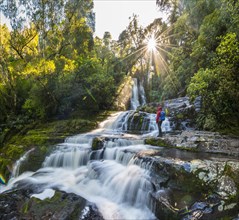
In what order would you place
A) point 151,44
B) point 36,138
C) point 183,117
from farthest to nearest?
point 151,44, point 183,117, point 36,138

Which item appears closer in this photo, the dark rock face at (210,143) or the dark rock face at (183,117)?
the dark rock face at (210,143)

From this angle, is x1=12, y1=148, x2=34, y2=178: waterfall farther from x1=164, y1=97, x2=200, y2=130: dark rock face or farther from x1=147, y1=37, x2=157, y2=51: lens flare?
x1=147, y1=37, x2=157, y2=51: lens flare

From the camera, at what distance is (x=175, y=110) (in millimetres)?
Answer: 11547

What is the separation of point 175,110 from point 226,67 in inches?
176

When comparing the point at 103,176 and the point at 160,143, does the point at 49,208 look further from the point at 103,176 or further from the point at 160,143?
the point at 160,143

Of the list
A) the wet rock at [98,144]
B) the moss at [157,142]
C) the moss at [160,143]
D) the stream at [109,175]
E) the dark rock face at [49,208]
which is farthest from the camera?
the wet rock at [98,144]

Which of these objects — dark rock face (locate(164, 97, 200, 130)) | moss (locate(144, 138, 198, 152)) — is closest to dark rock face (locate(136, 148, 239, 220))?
moss (locate(144, 138, 198, 152))

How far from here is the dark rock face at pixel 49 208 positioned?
13.7ft

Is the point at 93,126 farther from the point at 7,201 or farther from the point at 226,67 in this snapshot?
the point at 226,67

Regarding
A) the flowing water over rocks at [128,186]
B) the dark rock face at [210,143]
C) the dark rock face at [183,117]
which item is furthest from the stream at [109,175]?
the dark rock face at [183,117]

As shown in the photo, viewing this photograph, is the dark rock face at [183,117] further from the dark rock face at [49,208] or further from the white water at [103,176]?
the dark rock face at [49,208]

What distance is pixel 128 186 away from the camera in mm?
5195

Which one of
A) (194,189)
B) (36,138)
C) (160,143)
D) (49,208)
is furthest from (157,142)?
(36,138)

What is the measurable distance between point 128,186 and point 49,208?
2.10 meters
